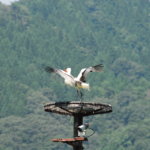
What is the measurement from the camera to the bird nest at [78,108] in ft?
44.4

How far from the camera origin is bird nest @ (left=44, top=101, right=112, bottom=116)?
44.4ft

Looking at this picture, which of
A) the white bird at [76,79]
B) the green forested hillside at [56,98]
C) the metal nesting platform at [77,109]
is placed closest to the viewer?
the metal nesting platform at [77,109]

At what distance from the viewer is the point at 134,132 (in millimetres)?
148500

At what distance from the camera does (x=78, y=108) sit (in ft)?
44.4

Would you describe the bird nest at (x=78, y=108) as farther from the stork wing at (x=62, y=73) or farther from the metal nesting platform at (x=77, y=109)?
the stork wing at (x=62, y=73)

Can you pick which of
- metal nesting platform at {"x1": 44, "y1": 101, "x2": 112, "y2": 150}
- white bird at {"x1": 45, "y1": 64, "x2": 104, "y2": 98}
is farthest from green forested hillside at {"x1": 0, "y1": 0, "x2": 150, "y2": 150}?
metal nesting platform at {"x1": 44, "y1": 101, "x2": 112, "y2": 150}

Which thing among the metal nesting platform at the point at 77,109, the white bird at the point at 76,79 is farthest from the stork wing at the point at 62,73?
the metal nesting platform at the point at 77,109

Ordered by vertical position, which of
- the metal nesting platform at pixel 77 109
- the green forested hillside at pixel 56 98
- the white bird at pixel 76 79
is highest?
the green forested hillside at pixel 56 98

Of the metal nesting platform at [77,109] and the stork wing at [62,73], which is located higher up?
the stork wing at [62,73]

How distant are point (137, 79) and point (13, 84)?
2959cm

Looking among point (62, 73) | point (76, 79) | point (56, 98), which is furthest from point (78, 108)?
point (56, 98)

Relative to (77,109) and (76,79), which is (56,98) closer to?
(76,79)

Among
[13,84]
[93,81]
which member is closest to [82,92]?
[13,84]

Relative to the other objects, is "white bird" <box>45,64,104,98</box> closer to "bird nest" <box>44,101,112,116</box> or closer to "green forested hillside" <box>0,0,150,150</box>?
"bird nest" <box>44,101,112,116</box>
